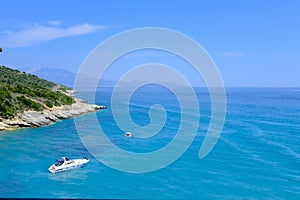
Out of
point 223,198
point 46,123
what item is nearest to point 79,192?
point 223,198

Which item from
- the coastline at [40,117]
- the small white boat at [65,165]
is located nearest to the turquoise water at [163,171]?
the small white boat at [65,165]

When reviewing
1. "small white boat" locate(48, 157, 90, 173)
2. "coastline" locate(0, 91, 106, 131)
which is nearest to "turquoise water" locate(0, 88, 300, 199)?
"small white boat" locate(48, 157, 90, 173)

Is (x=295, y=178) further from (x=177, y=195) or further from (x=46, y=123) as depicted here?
(x=46, y=123)

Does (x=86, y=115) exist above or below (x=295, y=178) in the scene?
above

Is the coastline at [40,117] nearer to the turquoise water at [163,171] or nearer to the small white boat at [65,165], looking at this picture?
the turquoise water at [163,171]

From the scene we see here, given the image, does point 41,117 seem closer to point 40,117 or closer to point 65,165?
point 40,117

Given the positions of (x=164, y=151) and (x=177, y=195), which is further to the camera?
(x=164, y=151)

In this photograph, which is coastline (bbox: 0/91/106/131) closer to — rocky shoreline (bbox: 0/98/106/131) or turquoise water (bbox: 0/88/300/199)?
rocky shoreline (bbox: 0/98/106/131)
